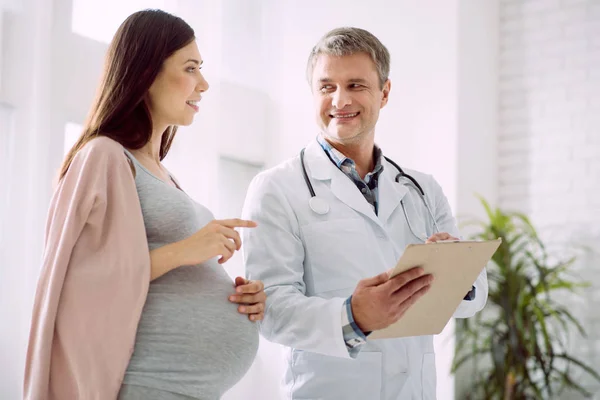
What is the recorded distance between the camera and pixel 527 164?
455 centimetres

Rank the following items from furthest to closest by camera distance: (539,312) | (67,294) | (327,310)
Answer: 1. (539,312)
2. (327,310)
3. (67,294)

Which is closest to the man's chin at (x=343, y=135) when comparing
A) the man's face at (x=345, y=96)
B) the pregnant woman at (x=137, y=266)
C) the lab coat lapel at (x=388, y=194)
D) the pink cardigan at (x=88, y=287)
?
the man's face at (x=345, y=96)

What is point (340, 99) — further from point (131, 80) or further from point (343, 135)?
point (131, 80)

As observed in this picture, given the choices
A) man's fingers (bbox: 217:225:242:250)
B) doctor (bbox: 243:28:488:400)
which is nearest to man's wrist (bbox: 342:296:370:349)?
doctor (bbox: 243:28:488:400)

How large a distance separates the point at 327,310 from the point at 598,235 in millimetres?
2894

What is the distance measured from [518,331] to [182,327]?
2.71m

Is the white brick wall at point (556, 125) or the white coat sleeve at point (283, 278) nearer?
the white coat sleeve at point (283, 278)

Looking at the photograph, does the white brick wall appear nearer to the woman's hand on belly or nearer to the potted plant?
the potted plant

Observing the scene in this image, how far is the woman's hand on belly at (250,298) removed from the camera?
1735 mm

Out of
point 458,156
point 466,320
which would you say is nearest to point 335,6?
point 458,156

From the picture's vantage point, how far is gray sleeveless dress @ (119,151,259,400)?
61.3 inches

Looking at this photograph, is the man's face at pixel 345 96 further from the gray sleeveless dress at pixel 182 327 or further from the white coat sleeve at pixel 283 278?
the gray sleeveless dress at pixel 182 327

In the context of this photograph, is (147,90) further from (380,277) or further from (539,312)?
(539,312)

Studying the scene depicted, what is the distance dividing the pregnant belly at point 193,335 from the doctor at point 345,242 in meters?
0.21
